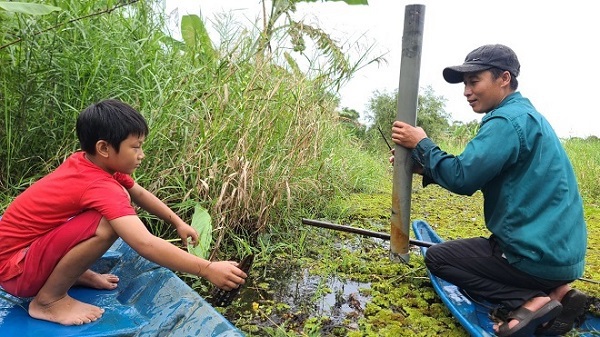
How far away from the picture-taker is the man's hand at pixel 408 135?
2438mm

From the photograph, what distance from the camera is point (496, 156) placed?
2002 mm

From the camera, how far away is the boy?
1668 mm

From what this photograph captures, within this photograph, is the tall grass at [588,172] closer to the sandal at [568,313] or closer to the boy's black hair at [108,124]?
the sandal at [568,313]

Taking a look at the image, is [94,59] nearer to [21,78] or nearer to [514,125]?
[21,78]

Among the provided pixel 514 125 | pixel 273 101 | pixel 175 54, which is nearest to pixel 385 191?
pixel 273 101

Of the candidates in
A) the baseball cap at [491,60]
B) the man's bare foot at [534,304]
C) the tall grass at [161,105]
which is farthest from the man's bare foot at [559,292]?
the tall grass at [161,105]

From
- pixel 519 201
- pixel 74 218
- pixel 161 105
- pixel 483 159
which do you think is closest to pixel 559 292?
pixel 519 201

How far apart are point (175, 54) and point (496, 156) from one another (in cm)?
209

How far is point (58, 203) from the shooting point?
169 centimetres

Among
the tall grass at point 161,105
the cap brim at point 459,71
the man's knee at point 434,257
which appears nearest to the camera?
the cap brim at point 459,71

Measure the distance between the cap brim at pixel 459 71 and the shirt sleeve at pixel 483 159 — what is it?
26cm

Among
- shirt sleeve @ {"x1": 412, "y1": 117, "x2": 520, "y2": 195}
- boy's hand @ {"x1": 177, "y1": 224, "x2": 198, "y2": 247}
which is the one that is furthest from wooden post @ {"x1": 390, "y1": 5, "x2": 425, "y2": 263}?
boy's hand @ {"x1": 177, "y1": 224, "x2": 198, "y2": 247}

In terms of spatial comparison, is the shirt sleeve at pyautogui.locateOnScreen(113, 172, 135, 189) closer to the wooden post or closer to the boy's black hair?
the boy's black hair

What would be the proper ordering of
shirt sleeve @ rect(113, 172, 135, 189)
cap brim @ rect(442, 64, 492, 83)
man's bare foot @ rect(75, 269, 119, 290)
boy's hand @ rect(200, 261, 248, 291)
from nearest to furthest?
boy's hand @ rect(200, 261, 248, 291)
shirt sleeve @ rect(113, 172, 135, 189)
man's bare foot @ rect(75, 269, 119, 290)
cap brim @ rect(442, 64, 492, 83)
